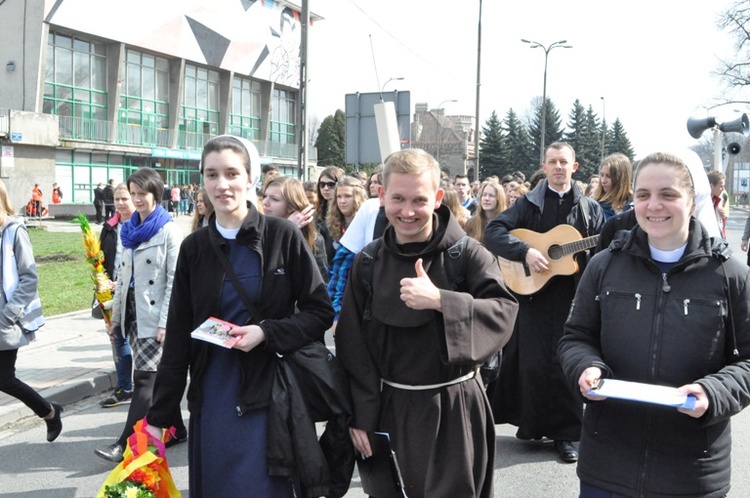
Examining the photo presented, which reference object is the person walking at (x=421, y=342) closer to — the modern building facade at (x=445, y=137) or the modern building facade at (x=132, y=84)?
the modern building facade at (x=132, y=84)

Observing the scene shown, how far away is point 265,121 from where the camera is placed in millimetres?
52562

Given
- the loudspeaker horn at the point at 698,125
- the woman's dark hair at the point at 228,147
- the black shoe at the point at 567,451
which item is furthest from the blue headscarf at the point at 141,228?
the loudspeaker horn at the point at 698,125

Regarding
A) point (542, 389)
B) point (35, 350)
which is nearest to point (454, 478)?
point (542, 389)

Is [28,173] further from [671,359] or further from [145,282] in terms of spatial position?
[671,359]

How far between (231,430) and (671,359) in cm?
175

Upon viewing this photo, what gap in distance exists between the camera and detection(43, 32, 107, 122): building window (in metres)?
37.1

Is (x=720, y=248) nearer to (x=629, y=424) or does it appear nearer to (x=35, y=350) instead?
(x=629, y=424)

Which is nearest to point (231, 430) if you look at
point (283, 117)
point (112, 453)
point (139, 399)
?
point (139, 399)

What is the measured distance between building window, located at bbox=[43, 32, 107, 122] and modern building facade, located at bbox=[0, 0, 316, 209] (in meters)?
0.06

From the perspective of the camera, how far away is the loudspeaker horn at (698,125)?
9.69 m

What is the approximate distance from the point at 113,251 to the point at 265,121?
155 ft

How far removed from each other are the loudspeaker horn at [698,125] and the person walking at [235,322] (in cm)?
820

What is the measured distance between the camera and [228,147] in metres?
3.13

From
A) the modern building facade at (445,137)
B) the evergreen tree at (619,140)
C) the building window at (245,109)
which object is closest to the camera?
the building window at (245,109)
